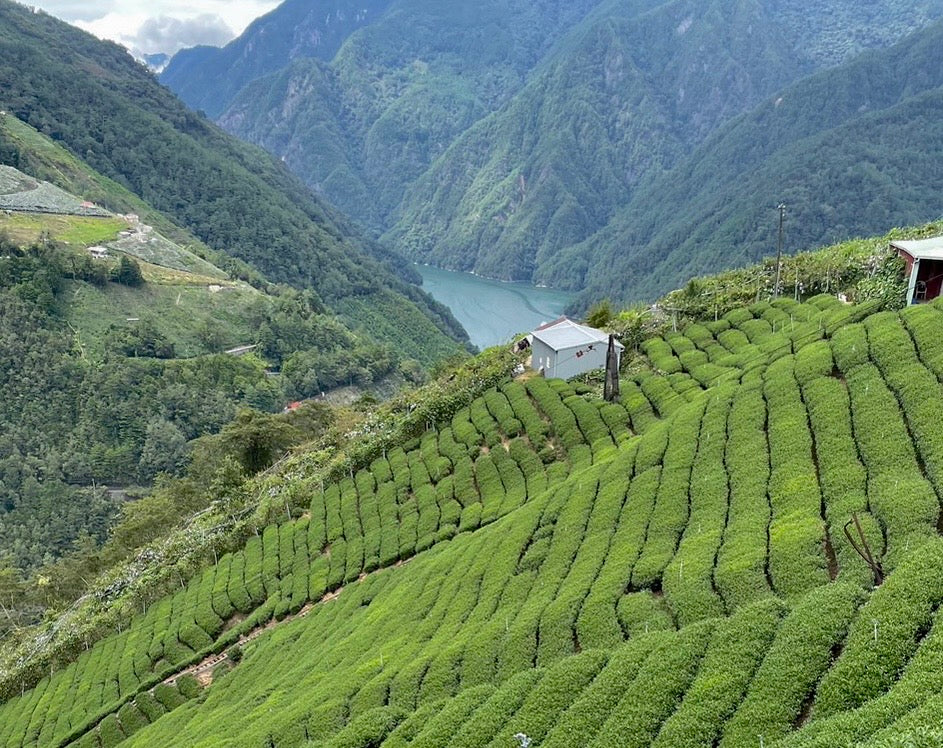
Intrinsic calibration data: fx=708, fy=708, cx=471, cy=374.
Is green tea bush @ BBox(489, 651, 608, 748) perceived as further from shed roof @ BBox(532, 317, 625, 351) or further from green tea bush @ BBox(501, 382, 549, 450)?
shed roof @ BBox(532, 317, 625, 351)

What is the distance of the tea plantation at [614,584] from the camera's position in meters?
11.0

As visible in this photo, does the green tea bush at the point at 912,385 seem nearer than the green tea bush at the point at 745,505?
No

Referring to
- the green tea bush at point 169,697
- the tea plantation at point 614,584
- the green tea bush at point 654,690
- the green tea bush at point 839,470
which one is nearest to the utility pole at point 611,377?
the tea plantation at point 614,584

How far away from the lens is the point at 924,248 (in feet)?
86.8

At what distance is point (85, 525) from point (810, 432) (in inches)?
2753

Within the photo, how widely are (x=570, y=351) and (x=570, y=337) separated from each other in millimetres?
1177

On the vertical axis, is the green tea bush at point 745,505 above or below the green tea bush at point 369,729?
above

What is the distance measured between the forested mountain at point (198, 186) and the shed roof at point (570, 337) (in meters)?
90.2

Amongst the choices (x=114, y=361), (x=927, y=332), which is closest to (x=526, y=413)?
(x=927, y=332)

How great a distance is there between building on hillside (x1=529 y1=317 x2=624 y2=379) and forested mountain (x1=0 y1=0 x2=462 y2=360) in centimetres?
9088

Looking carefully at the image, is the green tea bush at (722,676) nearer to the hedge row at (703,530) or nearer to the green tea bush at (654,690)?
the green tea bush at (654,690)

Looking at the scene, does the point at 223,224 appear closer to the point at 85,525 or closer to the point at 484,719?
the point at 85,525

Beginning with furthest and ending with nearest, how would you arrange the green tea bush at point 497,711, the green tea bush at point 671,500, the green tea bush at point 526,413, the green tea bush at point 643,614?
the green tea bush at point 526,413 < the green tea bush at point 671,500 < the green tea bush at point 643,614 < the green tea bush at point 497,711

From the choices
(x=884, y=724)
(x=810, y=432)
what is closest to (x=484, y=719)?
(x=884, y=724)
